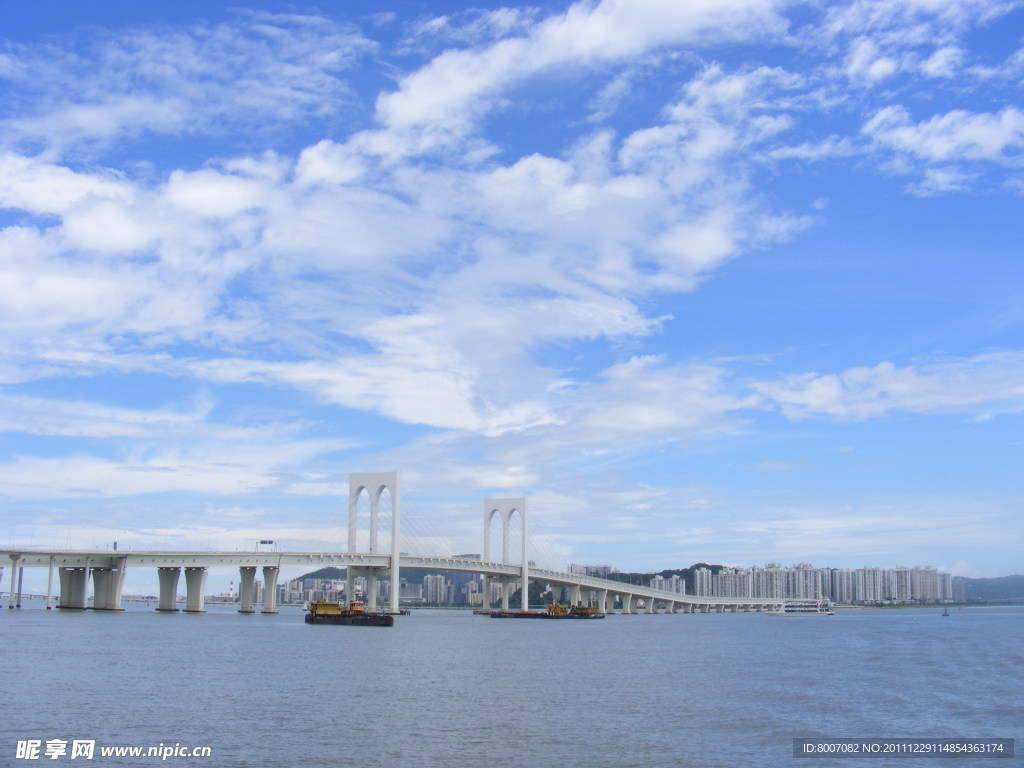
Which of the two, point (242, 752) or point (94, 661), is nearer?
point (242, 752)

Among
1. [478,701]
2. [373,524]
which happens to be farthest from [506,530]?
[478,701]

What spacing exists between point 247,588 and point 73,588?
60.2ft

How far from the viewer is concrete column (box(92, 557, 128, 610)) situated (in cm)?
9938

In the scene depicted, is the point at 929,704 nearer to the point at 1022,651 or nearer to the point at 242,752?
the point at 242,752

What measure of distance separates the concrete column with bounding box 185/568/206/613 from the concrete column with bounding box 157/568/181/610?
4.67ft

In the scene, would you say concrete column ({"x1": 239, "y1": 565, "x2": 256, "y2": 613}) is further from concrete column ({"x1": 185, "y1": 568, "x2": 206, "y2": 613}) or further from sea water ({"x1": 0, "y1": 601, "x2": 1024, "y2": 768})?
sea water ({"x1": 0, "y1": 601, "x2": 1024, "y2": 768})

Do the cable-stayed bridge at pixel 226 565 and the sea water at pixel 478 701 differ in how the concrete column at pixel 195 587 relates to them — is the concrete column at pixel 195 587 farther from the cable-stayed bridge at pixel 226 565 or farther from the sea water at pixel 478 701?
the sea water at pixel 478 701

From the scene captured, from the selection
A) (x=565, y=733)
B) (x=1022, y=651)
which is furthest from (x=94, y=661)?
(x=1022, y=651)

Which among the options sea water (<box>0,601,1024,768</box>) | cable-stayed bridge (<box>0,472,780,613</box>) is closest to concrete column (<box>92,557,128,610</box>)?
cable-stayed bridge (<box>0,472,780,613</box>)

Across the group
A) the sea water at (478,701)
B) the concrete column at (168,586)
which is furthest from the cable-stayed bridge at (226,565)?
the sea water at (478,701)

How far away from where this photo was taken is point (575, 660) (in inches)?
1957

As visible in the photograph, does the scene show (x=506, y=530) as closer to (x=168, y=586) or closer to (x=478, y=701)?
(x=168, y=586)

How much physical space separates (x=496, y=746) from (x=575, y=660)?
25967 millimetres

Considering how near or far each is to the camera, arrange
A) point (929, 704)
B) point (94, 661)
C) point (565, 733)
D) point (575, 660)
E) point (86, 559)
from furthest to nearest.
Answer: point (86, 559) < point (575, 660) < point (94, 661) < point (929, 704) < point (565, 733)
